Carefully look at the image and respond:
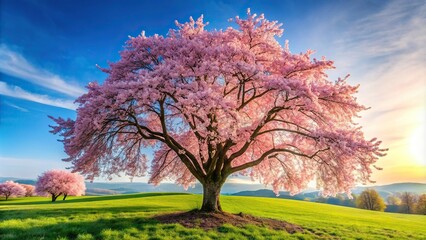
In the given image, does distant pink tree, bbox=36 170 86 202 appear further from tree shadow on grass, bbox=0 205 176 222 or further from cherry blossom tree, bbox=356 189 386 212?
cherry blossom tree, bbox=356 189 386 212

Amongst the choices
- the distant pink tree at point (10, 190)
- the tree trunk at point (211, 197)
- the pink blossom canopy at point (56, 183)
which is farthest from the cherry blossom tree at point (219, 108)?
the distant pink tree at point (10, 190)

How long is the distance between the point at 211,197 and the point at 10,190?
8734 centimetres

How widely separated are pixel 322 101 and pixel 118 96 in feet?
42.0

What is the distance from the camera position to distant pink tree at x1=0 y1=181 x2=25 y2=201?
79.8 metres

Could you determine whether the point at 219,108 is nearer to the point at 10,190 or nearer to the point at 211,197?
the point at 211,197

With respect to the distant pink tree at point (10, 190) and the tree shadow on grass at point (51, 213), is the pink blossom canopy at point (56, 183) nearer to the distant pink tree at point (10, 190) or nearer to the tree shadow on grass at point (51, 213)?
the distant pink tree at point (10, 190)

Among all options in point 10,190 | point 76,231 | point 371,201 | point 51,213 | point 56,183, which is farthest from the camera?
point 371,201

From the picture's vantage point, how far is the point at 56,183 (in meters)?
55.8

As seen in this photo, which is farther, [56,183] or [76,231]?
[56,183]

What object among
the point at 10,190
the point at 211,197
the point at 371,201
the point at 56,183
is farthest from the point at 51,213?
the point at 371,201

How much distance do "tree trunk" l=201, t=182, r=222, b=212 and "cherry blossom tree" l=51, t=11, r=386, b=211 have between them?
69mm

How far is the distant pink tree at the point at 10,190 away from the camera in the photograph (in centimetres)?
7981

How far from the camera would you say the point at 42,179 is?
56.0m

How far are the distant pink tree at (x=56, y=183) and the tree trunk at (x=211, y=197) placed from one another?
4835 cm
